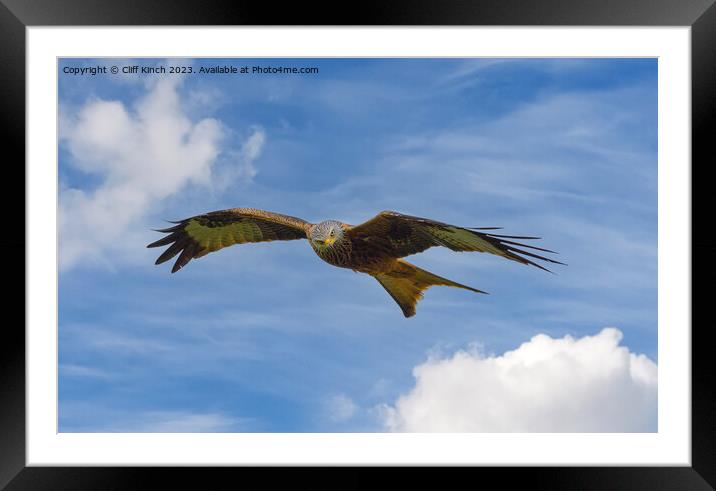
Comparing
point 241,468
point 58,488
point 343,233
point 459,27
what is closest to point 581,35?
point 459,27

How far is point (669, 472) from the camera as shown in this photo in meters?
3.17

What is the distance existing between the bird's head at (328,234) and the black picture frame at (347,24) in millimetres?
1369

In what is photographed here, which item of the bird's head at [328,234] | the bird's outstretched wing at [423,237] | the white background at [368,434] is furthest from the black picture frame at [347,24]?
the bird's head at [328,234]

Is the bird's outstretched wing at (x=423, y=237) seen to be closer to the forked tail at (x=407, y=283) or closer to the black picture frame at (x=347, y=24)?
the forked tail at (x=407, y=283)

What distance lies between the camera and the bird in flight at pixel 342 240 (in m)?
3.87

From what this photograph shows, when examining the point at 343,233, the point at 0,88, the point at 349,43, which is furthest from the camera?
the point at 343,233

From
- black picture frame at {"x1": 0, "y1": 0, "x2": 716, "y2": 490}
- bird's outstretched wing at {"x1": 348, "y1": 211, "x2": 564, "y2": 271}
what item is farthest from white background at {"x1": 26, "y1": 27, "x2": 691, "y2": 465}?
bird's outstretched wing at {"x1": 348, "y1": 211, "x2": 564, "y2": 271}

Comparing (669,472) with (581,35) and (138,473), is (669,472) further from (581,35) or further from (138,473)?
(138,473)

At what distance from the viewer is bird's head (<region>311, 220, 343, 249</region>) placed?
418 centimetres

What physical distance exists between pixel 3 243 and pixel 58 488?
1046 millimetres

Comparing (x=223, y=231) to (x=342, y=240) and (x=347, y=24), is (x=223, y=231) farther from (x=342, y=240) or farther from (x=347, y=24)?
(x=347, y=24)

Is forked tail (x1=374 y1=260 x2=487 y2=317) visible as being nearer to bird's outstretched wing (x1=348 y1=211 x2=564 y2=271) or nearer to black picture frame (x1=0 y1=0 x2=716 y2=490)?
bird's outstretched wing (x1=348 y1=211 x2=564 y2=271)

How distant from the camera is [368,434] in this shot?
3250mm

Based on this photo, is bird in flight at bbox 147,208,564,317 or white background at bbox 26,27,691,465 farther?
bird in flight at bbox 147,208,564,317
